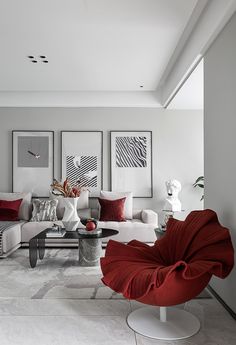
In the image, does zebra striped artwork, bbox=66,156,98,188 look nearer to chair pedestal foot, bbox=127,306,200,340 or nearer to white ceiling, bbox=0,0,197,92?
white ceiling, bbox=0,0,197,92

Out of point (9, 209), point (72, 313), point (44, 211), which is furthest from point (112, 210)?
point (72, 313)

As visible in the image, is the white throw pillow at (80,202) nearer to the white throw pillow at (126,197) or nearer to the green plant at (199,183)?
the white throw pillow at (126,197)

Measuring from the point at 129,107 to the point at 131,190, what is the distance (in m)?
1.58

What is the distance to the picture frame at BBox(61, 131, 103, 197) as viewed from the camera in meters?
6.41

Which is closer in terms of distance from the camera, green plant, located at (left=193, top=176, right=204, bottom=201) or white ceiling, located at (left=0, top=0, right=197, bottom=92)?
white ceiling, located at (left=0, top=0, right=197, bottom=92)

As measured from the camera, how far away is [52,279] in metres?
3.72

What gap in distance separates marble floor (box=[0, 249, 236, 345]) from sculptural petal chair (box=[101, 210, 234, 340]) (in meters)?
0.13

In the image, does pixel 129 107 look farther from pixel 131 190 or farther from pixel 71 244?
pixel 71 244

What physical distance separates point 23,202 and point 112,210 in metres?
1.59

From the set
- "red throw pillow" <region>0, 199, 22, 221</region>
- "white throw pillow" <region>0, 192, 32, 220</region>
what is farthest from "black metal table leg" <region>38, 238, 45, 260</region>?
"white throw pillow" <region>0, 192, 32, 220</region>

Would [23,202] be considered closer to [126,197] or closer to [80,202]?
[80,202]

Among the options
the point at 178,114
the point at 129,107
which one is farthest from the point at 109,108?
the point at 178,114

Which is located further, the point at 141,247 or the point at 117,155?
the point at 117,155

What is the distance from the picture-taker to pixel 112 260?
263 centimetres
